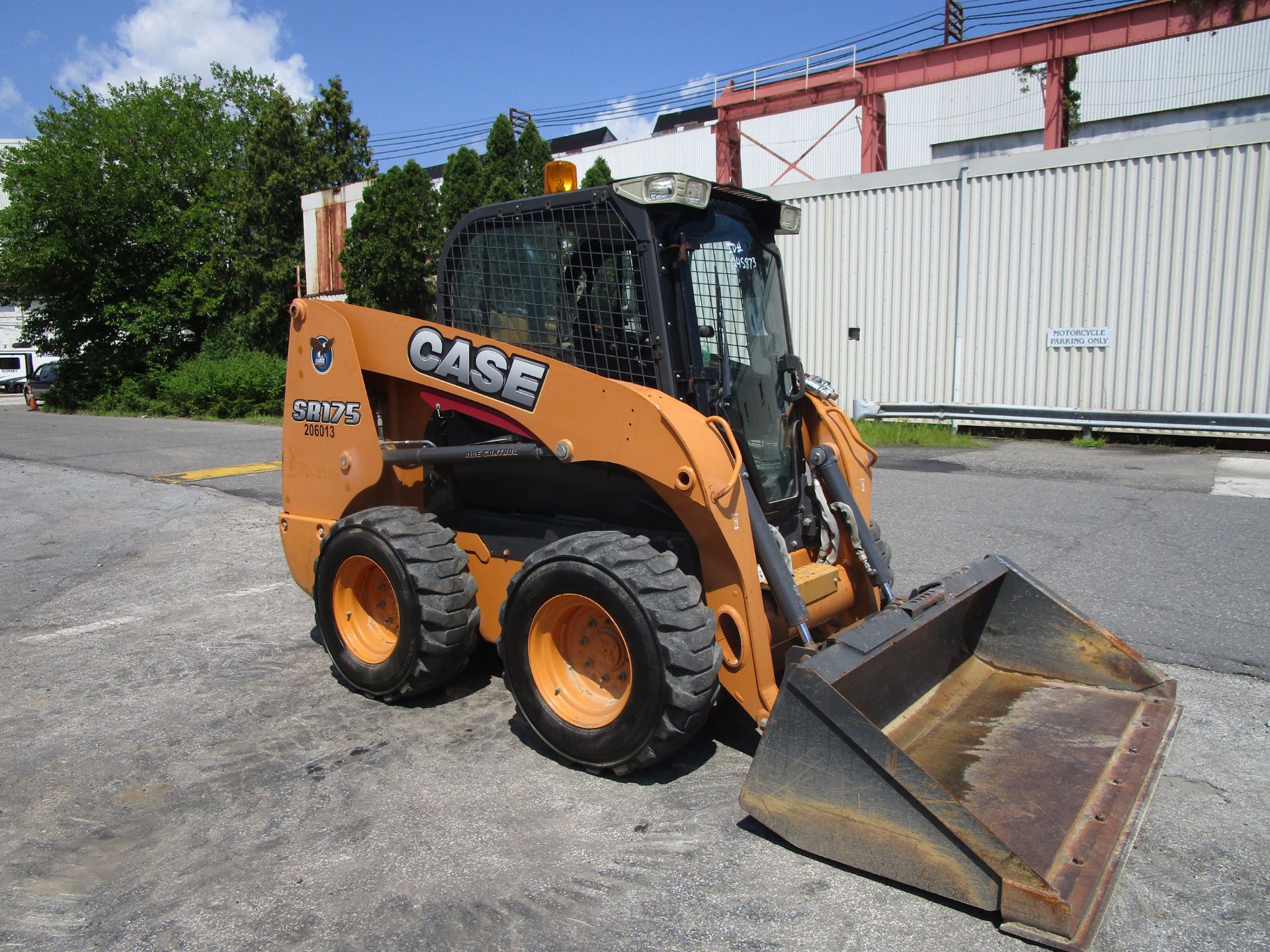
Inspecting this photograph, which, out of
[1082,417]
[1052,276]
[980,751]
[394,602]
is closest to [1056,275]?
[1052,276]

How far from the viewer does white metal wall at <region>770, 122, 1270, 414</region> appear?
40.6 feet

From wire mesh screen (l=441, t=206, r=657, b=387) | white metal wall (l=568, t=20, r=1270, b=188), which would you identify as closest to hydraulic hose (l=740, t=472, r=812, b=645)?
wire mesh screen (l=441, t=206, r=657, b=387)

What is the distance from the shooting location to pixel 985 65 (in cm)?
2100

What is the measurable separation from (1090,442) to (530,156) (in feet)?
40.4

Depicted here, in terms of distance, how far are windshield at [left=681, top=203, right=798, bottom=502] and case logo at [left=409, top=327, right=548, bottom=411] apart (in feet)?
2.48

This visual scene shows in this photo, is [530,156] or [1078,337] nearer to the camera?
[1078,337]

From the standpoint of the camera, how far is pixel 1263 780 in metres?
3.66

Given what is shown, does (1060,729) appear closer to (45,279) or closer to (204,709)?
(204,709)

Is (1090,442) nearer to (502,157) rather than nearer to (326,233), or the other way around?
(502,157)

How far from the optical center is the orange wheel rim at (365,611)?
467cm

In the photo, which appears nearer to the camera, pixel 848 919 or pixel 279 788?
pixel 848 919

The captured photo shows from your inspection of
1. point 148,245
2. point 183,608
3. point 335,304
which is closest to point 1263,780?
point 335,304

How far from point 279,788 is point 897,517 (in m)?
6.12

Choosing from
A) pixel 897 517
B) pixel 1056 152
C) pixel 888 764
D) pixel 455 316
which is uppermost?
pixel 1056 152
